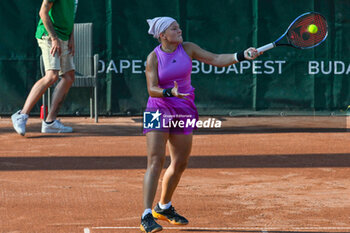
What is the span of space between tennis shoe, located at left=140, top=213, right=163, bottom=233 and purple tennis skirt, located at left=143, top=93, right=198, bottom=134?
0.54 meters

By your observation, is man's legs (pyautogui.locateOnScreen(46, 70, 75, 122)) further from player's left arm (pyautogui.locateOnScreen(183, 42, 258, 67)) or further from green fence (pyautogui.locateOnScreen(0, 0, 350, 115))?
player's left arm (pyautogui.locateOnScreen(183, 42, 258, 67))

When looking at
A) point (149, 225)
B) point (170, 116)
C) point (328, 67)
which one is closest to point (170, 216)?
point (149, 225)

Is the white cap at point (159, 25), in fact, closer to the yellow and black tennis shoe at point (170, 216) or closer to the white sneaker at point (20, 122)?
the yellow and black tennis shoe at point (170, 216)

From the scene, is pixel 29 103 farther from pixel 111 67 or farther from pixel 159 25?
pixel 159 25

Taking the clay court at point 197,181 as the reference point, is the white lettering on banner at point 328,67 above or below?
above

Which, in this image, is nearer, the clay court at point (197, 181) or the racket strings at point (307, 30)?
the clay court at point (197, 181)

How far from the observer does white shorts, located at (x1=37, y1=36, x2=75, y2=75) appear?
887 centimetres

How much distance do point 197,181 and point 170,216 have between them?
1533 millimetres

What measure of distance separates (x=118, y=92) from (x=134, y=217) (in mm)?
6495

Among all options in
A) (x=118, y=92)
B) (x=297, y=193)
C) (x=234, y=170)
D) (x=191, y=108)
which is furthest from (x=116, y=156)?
(x=118, y=92)

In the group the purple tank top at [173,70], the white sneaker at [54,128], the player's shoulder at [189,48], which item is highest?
the player's shoulder at [189,48]

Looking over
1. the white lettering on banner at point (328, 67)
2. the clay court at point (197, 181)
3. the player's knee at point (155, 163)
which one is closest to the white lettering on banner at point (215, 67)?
the white lettering on banner at point (328, 67)

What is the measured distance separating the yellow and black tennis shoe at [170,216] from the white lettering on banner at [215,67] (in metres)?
6.52

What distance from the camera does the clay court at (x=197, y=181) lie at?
4895mm
